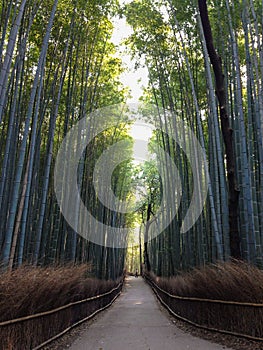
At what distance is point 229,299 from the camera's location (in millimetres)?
3711

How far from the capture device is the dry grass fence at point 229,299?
10.5ft

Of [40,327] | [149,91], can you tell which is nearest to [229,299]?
[40,327]

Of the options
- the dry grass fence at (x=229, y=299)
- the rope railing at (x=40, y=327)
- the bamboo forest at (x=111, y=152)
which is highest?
the bamboo forest at (x=111, y=152)

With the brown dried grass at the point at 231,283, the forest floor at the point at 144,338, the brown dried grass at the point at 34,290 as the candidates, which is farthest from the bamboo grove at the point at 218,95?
the brown dried grass at the point at 34,290

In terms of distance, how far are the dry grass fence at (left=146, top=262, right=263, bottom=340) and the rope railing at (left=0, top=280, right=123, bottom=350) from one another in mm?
1573

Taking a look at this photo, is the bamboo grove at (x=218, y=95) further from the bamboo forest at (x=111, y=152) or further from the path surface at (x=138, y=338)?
the path surface at (x=138, y=338)

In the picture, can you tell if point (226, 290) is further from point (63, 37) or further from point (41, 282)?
point (63, 37)

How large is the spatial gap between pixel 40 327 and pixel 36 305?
0.85ft

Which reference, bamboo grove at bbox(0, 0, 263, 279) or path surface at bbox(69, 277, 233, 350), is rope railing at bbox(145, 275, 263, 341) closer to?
path surface at bbox(69, 277, 233, 350)

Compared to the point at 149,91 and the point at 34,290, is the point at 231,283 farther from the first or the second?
the point at 149,91

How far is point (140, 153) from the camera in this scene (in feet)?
56.2

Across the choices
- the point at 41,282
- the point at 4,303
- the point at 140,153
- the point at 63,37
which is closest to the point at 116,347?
the point at 41,282

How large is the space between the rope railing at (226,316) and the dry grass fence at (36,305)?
1.54m

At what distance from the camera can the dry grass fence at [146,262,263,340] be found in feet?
10.5
